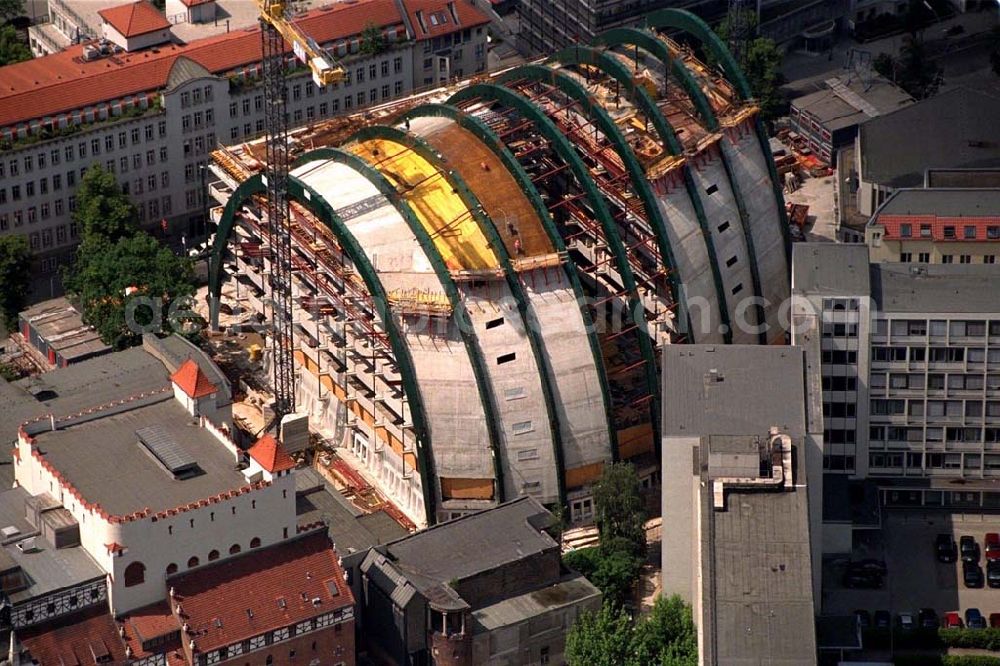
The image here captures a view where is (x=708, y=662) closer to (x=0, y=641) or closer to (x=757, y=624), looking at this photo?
(x=757, y=624)

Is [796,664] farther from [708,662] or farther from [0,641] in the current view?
[0,641]

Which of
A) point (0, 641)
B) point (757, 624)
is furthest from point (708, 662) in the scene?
point (0, 641)

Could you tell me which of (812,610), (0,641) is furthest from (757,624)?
(0,641)

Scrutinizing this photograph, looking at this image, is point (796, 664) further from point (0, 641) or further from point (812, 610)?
point (0, 641)

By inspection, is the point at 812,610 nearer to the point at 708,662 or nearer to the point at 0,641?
the point at 708,662

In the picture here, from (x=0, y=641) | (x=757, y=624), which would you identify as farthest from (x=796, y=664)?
(x=0, y=641)
